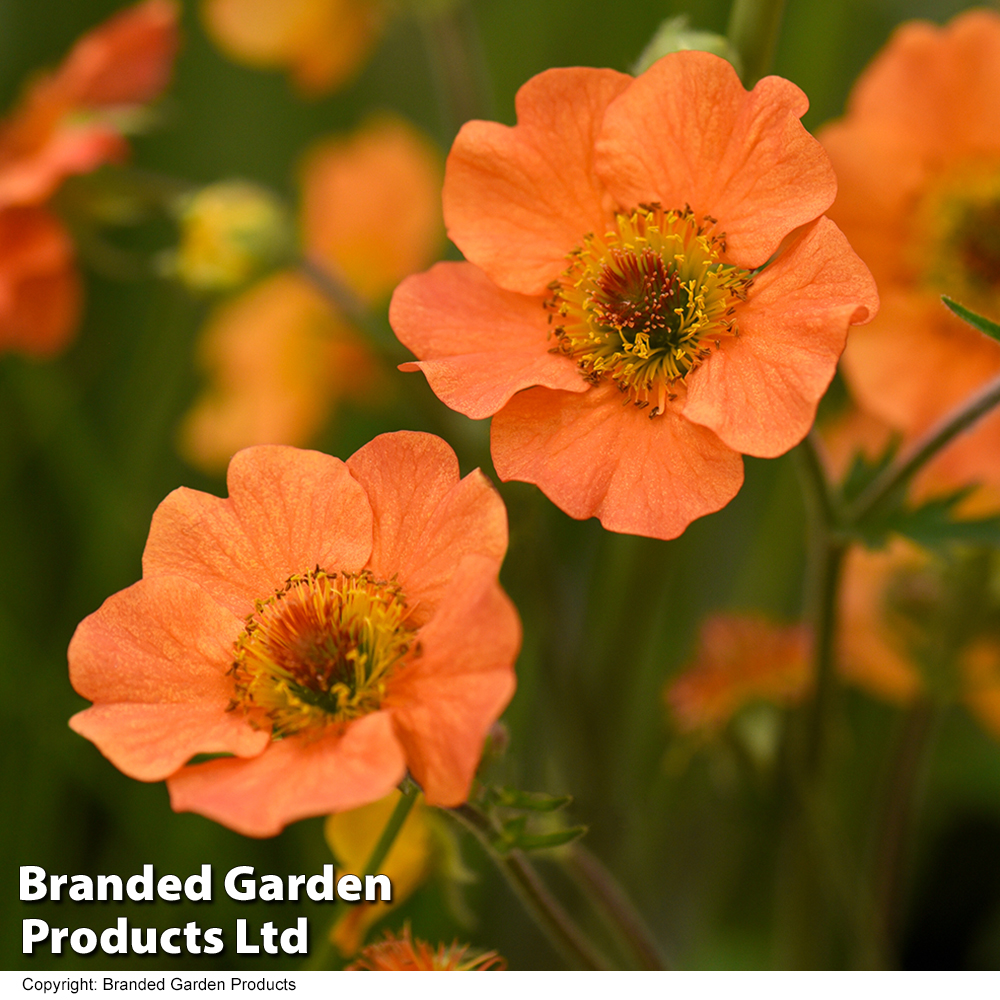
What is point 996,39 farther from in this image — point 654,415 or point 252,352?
point 252,352

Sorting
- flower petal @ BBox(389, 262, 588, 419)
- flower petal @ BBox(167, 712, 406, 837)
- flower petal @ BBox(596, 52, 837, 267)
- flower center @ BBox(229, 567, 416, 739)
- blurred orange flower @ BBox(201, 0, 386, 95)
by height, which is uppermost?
blurred orange flower @ BBox(201, 0, 386, 95)

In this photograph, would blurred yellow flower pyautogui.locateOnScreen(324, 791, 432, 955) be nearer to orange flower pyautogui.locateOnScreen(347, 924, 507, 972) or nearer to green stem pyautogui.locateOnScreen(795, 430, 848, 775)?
orange flower pyautogui.locateOnScreen(347, 924, 507, 972)

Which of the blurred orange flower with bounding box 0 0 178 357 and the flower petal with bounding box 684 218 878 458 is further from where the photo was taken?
the blurred orange flower with bounding box 0 0 178 357

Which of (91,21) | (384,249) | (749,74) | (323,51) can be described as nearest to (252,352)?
(384,249)

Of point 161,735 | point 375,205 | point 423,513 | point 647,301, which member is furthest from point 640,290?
point 375,205

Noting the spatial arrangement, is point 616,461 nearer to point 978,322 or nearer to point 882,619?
point 978,322

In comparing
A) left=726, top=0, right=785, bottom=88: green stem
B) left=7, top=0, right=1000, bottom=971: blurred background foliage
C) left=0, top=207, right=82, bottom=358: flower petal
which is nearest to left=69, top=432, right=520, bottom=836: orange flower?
left=7, top=0, right=1000, bottom=971: blurred background foliage
